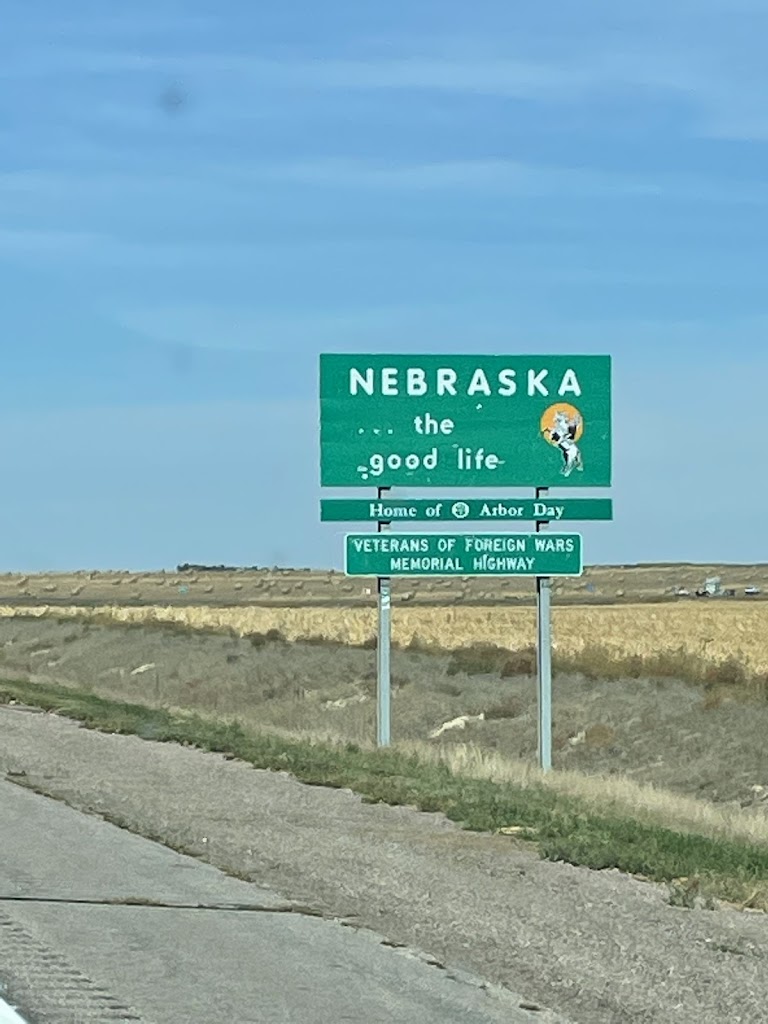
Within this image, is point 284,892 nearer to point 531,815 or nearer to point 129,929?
point 129,929

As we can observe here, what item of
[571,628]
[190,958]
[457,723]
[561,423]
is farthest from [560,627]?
[190,958]

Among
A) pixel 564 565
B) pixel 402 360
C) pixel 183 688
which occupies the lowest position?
pixel 183 688

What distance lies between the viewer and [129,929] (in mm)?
10203

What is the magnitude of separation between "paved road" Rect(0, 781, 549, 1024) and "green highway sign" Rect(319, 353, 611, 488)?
12603mm

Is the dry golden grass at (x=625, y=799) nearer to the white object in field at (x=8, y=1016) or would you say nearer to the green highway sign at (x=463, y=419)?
the green highway sign at (x=463, y=419)

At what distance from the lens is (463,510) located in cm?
2528

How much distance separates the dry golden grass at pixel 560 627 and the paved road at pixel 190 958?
28824 millimetres

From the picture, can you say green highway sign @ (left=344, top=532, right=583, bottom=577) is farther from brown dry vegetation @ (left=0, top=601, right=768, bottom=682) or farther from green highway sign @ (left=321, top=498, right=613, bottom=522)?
brown dry vegetation @ (left=0, top=601, right=768, bottom=682)

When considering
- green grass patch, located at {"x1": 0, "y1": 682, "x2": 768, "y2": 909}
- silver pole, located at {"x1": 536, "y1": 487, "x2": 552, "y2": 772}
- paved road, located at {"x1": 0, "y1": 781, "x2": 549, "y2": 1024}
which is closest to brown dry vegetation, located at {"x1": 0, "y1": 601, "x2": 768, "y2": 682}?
silver pole, located at {"x1": 536, "y1": 487, "x2": 552, "y2": 772}

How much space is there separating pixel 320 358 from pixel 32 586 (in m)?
161

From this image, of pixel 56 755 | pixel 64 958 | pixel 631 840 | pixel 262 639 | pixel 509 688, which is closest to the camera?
pixel 64 958

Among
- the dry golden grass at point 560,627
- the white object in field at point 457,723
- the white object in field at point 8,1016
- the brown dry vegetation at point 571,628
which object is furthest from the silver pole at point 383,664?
the white object in field at point 8,1016

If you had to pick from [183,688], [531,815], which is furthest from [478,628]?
[531,815]

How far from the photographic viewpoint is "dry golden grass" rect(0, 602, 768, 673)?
50.4m
